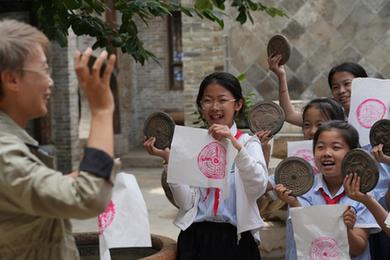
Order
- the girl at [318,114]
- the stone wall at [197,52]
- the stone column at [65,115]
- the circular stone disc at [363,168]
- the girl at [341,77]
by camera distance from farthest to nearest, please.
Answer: the stone column at [65,115] → the stone wall at [197,52] → the girl at [341,77] → the girl at [318,114] → the circular stone disc at [363,168]

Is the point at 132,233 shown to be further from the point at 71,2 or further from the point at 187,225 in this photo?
the point at 71,2

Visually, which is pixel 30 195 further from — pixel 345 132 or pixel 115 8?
pixel 115 8

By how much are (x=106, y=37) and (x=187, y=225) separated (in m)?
1.10

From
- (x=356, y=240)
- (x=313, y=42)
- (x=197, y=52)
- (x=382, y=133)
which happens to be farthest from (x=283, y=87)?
(x=197, y=52)

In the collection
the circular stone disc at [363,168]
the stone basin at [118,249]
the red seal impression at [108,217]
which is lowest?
the stone basin at [118,249]

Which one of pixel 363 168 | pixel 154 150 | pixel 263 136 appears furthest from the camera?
pixel 263 136

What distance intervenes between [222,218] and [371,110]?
912 mm

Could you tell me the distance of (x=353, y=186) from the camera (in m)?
2.52

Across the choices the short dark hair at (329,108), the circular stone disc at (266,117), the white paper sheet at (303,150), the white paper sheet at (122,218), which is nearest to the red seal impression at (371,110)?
the short dark hair at (329,108)

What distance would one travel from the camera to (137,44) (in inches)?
133

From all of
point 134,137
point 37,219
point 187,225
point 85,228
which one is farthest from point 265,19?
point 134,137

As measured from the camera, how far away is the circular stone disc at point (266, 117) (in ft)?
10.2

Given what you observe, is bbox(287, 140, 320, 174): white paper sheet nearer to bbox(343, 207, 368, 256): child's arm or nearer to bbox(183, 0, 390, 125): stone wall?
bbox(343, 207, 368, 256): child's arm

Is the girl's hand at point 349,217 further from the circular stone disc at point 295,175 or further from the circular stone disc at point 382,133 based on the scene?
the circular stone disc at point 382,133
